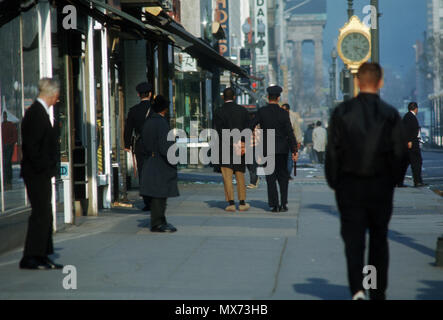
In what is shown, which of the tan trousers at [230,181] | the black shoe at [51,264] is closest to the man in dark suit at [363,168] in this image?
the black shoe at [51,264]

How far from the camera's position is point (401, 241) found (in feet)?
34.0

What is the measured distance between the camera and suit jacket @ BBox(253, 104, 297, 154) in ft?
44.8

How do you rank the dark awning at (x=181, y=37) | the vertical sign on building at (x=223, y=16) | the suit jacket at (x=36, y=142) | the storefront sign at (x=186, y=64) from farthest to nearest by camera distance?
the vertical sign on building at (x=223, y=16) < the storefront sign at (x=186, y=64) < the dark awning at (x=181, y=37) < the suit jacket at (x=36, y=142)

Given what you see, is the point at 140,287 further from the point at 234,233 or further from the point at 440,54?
the point at 440,54

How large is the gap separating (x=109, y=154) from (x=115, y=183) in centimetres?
96

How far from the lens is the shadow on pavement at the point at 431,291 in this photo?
7090mm

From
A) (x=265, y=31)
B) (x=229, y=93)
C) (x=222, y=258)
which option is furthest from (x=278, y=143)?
(x=265, y=31)

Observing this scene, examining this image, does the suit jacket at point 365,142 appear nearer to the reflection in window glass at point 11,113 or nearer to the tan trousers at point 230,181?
the reflection in window glass at point 11,113

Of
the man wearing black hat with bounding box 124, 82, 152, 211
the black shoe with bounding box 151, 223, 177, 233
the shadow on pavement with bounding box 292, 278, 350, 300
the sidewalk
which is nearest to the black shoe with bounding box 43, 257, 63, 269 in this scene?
the sidewalk

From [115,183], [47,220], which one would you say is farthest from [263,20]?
[47,220]

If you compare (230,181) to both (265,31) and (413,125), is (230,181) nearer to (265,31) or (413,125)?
(413,125)

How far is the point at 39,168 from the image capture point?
8219mm

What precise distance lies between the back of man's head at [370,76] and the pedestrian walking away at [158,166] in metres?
4.81

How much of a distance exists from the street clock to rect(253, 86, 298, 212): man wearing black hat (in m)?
7.14
